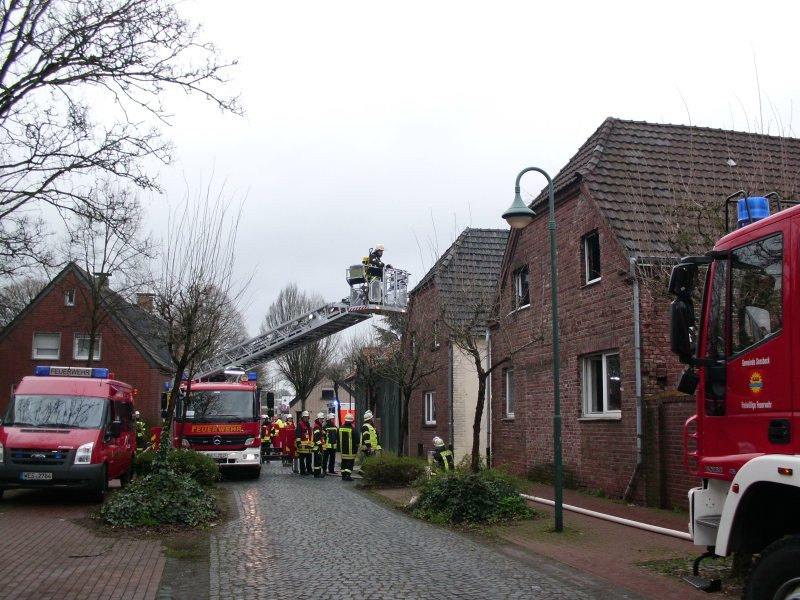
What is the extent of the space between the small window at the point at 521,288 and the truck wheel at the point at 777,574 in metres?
13.8

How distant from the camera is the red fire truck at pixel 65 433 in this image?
1345cm

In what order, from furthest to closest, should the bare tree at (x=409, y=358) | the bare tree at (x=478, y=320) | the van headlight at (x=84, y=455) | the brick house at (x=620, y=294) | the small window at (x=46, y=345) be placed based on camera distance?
the small window at (x=46, y=345) → the bare tree at (x=409, y=358) → the van headlight at (x=84, y=455) → the bare tree at (x=478, y=320) → the brick house at (x=620, y=294)

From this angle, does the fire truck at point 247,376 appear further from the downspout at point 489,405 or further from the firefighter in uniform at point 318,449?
the downspout at point 489,405

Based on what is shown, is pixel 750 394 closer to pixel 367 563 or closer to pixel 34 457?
pixel 367 563

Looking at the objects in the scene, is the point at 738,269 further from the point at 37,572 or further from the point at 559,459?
the point at 37,572

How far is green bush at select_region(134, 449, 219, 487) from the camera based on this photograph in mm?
15203

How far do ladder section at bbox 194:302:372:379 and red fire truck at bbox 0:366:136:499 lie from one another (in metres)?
9.17

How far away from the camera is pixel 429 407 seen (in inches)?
1101

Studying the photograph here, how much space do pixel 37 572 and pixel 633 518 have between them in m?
8.06

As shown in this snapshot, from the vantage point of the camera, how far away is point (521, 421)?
19.0m

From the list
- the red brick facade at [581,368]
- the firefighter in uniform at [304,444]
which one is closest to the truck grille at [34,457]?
the red brick facade at [581,368]

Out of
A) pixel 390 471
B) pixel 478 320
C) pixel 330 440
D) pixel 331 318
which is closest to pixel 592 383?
pixel 478 320

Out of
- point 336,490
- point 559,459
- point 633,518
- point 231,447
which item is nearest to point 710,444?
point 559,459

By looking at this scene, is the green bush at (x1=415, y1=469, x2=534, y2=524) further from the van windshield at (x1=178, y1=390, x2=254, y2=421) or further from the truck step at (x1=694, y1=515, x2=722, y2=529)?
Answer: the van windshield at (x1=178, y1=390, x2=254, y2=421)
